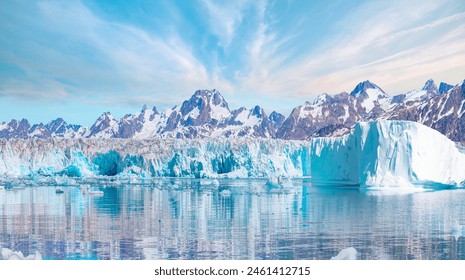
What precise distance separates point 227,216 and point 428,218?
3.43 metres

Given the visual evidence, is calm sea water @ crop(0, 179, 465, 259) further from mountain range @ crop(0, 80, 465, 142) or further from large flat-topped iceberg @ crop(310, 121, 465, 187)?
mountain range @ crop(0, 80, 465, 142)

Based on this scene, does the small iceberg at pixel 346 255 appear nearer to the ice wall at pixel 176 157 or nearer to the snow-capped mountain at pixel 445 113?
the snow-capped mountain at pixel 445 113

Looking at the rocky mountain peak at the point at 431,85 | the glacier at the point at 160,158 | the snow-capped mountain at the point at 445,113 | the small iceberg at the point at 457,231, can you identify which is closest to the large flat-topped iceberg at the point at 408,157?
the rocky mountain peak at the point at 431,85

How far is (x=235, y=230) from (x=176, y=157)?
1870 cm

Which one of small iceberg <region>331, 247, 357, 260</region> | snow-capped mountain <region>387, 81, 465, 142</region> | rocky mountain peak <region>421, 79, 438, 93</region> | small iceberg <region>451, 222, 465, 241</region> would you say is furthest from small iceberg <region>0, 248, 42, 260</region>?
snow-capped mountain <region>387, 81, 465, 142</region>

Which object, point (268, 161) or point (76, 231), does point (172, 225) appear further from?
point (268, 161)

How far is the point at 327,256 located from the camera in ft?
18.4

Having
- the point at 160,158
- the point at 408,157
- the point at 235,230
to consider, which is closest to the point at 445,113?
the point at 408,157

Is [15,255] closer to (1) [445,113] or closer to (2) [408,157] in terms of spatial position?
(2) [408,157]

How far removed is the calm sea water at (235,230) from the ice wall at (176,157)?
14.6 meters

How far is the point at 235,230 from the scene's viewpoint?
741 centimetres

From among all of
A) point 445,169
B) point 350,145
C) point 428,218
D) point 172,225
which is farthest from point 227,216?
point 350,145

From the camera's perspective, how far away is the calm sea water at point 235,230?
231 inches

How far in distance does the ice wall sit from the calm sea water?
14615 mm
